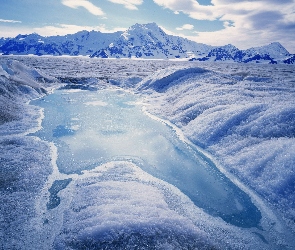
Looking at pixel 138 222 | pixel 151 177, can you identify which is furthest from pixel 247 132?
pixel 138 222

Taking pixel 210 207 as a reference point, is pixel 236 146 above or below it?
above

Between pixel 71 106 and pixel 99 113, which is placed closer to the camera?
pixel 99 113

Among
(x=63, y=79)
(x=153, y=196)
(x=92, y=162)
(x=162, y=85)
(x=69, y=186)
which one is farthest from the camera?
(x=63, y=79)


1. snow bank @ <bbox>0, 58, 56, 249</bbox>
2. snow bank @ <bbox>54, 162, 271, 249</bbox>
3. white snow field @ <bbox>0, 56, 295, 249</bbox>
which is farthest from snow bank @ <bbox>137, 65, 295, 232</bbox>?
snow bank @ <bbox>0, 58, 56, 249</bbox>

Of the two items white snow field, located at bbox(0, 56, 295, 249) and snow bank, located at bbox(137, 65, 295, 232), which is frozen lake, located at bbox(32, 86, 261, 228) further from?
snow bank, located at bbox(137, 65, 295, 232)

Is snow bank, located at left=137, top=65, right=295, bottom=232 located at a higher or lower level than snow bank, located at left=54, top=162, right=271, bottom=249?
higher

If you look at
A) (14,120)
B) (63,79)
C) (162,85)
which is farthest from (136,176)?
(63,79)

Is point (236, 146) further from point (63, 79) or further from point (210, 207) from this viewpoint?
point (63, 79)
